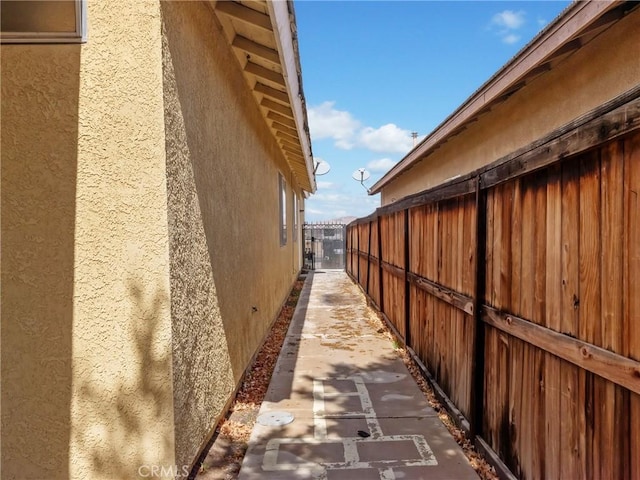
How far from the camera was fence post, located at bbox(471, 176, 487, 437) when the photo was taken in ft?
10.6

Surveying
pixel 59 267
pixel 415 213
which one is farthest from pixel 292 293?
pixel 59 267

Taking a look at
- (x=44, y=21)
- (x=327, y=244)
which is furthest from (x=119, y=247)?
(x=327, y=244)

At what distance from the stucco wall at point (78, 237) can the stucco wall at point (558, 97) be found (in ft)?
12.8

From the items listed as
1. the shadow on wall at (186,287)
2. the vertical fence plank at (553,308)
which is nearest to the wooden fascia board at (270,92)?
the shadow on wall at (186,287)

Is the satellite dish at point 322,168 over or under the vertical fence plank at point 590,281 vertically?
over

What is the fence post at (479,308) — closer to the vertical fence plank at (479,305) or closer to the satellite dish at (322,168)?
the vertical fence plank at (479,305)

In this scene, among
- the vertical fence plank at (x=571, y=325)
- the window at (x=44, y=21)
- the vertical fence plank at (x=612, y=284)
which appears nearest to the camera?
the vertical fence plank at (x=612, y=284)

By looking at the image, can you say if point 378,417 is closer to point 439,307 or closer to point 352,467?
point 352,467

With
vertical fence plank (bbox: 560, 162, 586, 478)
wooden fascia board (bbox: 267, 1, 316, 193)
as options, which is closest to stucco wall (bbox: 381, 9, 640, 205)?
vertical fence plank (bbox: 560, 162, 586, 478)

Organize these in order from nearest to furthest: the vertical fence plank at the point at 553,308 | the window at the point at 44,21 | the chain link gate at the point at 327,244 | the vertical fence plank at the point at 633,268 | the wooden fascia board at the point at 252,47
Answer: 1. the vertical fence plank at the point at 633,268
2. the vertical fence plank at the point at 553,308
3. the window at the point at 44,21
4. the wooden fascia board at the point at 252,47
5. the chain link gate at the point at 327,244

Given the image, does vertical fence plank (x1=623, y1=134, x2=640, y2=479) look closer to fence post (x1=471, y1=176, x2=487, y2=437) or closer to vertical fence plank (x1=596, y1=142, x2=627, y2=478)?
vertical fence plank (x1=596, y1=142, x2=627, y2=478)

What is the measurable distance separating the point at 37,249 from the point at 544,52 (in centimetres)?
472

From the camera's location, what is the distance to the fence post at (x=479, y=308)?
3.24 m

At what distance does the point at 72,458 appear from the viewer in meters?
2.52
